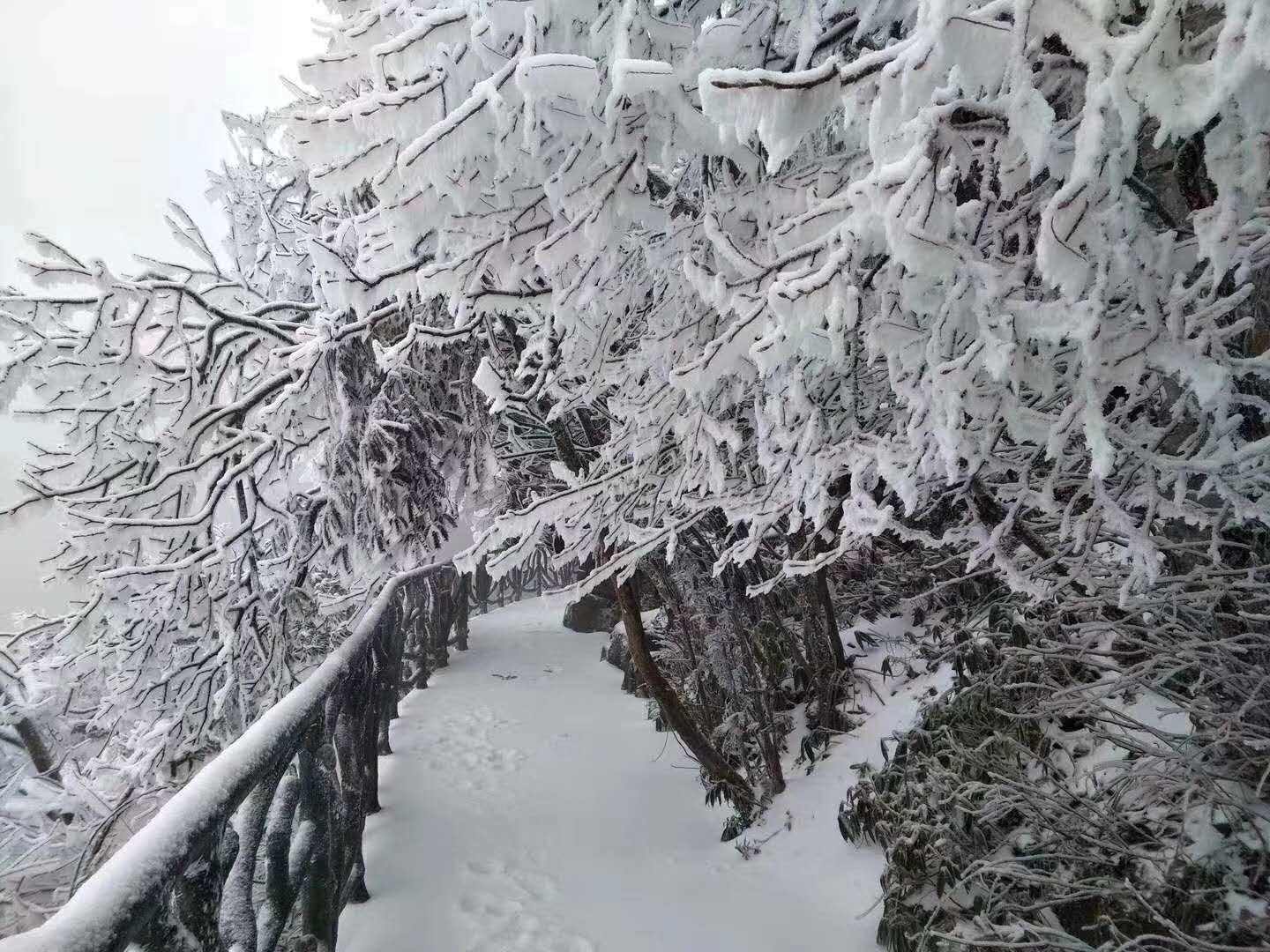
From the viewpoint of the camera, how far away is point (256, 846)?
2008mm

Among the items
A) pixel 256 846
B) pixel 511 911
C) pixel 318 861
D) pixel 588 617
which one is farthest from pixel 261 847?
pixel 588 617

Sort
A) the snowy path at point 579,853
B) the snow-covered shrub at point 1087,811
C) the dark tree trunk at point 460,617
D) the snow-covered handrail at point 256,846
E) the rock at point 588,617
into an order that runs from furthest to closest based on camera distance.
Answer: the rock at point 588,617 → the dark tree trunk at point 460,617 → the snowy path at point 579,853 → the snow-covered shrub at point 1087,811 → the snow-covered handrail at point 256,846

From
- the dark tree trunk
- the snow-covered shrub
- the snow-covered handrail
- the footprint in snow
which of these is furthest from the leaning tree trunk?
the dark tree trunk

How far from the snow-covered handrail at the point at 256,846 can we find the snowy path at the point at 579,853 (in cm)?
42

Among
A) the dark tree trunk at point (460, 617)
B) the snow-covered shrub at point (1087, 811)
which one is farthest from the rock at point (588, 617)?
the snow-covered shrub at point (1087, 811)

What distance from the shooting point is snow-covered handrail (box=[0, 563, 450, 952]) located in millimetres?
1330

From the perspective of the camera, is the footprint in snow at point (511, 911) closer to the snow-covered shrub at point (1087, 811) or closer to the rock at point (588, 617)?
the snow-covered shrub at point (1087, 811)

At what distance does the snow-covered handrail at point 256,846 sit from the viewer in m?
1.33

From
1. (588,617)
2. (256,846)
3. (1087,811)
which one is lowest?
(588,617)

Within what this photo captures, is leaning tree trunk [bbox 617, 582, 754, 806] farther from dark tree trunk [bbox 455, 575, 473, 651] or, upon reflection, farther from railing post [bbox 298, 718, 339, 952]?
dark tree trunk [bbox 455, 575, 473, 651]

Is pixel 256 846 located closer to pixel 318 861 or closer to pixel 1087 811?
pixel 318 861

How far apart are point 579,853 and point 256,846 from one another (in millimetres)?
2722

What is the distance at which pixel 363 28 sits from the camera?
1.69m

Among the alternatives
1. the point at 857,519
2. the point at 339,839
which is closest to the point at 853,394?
the point at 857,519
